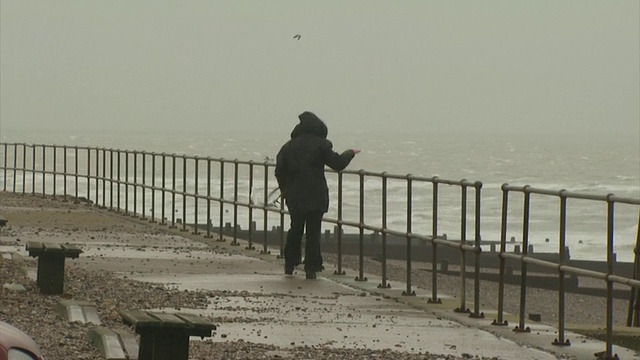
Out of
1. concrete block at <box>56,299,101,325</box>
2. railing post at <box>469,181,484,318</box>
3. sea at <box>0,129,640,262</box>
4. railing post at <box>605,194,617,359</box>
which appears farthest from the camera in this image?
sea at <box>0,129,640,262</box>

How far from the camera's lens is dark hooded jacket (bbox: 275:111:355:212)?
53.8 ft

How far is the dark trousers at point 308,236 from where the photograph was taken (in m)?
16.6

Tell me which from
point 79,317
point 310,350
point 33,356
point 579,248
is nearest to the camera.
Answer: point 33,356

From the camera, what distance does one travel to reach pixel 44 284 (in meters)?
13.8

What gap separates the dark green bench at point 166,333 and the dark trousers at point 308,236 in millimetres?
7459

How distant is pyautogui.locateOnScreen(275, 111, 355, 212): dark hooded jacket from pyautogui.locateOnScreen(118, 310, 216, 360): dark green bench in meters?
7.35

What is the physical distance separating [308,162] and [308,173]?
0.37ft

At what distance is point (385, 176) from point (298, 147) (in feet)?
4.66

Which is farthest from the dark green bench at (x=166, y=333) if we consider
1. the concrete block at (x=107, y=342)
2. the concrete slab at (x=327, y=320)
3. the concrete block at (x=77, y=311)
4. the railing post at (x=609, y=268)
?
the railing post at (x=609, y=268)

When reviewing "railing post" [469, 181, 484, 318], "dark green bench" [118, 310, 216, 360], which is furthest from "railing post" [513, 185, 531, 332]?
"dark green bench" [118, 310, 216, 360]

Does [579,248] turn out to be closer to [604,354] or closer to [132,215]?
[132,215]

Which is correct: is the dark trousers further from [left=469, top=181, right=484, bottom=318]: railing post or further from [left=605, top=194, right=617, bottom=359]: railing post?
[left=605, top=194, right=617, bottom=359]: railing post

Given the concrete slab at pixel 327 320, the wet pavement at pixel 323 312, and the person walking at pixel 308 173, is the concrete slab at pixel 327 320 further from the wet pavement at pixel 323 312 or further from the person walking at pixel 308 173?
the person walking at pixel 308 173

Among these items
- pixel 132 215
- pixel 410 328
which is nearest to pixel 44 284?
pixel 410 328
